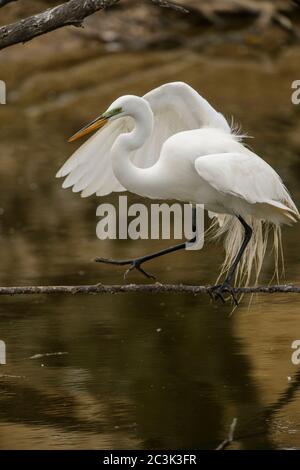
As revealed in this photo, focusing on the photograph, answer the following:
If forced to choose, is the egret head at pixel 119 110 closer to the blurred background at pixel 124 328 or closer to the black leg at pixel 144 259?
the black leg at pixel 144 259

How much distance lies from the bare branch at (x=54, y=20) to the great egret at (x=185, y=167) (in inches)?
35.7

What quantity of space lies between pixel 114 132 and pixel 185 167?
56 centimetres

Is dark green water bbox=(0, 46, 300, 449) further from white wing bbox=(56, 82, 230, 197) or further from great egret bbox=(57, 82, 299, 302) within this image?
white wing bbox=(56, 82, 230, 197)

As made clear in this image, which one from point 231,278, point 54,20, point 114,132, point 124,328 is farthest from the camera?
point 124,328

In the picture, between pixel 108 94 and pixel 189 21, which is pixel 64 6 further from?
pixel 189 21

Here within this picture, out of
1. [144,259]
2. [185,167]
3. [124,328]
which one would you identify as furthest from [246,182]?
[124,328]

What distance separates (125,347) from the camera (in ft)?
21.0

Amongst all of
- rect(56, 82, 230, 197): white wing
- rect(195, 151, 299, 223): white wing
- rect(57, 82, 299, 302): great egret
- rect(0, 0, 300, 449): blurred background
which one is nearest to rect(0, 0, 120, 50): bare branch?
→ rect(57, 82, 299, 302): great egret

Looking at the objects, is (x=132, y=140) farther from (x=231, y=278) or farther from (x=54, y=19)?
(x=54, y=19)

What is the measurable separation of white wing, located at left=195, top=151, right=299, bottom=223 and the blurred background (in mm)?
884

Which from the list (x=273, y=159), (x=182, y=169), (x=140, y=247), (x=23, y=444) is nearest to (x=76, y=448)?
(x=23, y=444)

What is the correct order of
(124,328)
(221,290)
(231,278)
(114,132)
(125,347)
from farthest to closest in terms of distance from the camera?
(124,328)
(125,347)
(114,132)
(231,278)
(221,290)

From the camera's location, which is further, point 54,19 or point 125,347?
point 125,347

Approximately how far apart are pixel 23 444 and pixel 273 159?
21.8ft
